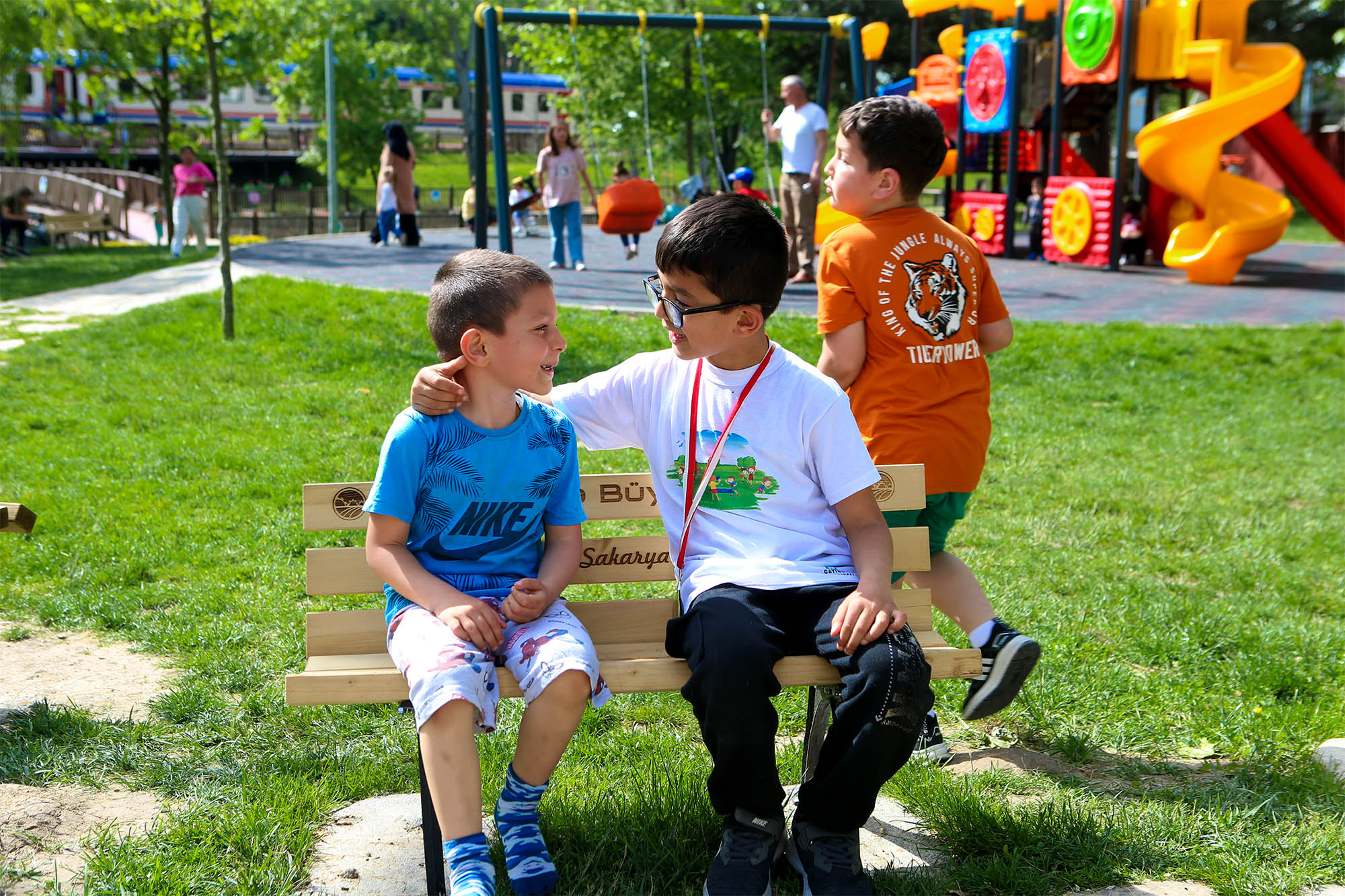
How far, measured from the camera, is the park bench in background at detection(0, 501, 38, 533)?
3.01m

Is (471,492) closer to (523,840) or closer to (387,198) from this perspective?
(523,840)

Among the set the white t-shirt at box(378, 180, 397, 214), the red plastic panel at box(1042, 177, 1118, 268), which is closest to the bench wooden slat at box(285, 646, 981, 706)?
the red plastic panel at box(1042, 177, 1118, 268)

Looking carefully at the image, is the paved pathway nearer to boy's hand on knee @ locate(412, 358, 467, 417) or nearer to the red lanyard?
the red lanyard

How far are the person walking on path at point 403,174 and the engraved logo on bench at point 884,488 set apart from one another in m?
13.0

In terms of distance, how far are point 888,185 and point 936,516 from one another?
0.91 metres

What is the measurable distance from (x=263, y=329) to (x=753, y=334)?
7455mm

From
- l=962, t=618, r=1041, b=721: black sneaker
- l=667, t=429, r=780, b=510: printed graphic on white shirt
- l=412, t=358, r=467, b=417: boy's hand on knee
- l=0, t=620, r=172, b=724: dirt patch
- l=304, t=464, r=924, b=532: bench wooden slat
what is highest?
l=412, t=358, r=467, b=417: boy's hand on knee

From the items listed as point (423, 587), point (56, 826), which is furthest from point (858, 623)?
point (56, 826)

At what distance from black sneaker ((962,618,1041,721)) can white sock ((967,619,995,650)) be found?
34 millimetres

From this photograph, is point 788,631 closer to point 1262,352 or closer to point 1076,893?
point 1076,893

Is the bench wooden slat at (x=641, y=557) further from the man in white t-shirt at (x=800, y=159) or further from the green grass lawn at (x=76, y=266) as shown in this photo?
the green grass lawn at (x=76, y=266)

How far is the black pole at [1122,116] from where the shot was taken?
46.7ft

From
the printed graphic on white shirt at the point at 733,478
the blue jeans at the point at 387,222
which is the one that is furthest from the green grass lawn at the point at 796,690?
the blue jeans at the point at 387,222

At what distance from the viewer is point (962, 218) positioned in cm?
1794
